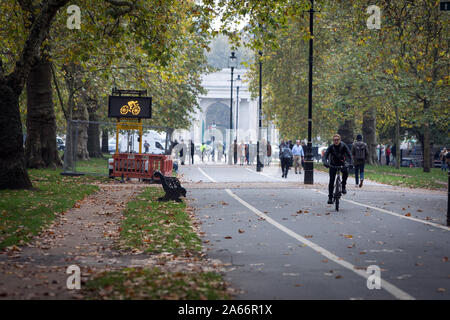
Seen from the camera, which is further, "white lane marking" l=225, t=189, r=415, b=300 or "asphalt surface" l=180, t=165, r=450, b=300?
"asphalt surface" l=180, t=165, r=450, b=300

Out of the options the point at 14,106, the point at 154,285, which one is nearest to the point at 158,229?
the point at 154,285

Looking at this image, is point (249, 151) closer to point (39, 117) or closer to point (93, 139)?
point (93, 139)

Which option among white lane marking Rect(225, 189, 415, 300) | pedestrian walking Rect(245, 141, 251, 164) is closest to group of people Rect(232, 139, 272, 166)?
pedestrian walking Rect(245, 141, 251, 164)

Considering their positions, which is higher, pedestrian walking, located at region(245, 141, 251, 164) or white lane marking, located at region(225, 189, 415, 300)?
pedestrian walking, located at region(245, 141, 251, 164)

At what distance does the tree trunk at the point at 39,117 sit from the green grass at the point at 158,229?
432 inches

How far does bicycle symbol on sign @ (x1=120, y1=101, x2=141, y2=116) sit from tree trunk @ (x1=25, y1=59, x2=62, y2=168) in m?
3.06

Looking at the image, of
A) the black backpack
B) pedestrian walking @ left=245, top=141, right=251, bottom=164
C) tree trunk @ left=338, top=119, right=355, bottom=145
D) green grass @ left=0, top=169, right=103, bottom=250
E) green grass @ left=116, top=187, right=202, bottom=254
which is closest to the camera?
green grass @ left=116, top=187, right=202, bottom=254

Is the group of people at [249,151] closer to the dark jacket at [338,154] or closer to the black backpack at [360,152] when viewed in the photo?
the black backpack at [360,152]

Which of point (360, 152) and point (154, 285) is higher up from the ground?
point (360, 152)

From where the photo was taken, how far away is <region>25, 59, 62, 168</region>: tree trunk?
86.4 ft

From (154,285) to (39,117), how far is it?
20.7 metres

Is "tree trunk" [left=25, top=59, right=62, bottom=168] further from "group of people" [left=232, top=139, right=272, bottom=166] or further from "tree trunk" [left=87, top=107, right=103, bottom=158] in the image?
"group of people" [left=232, top=139, right=272, bottom=166]

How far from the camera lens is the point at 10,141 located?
17.7m
